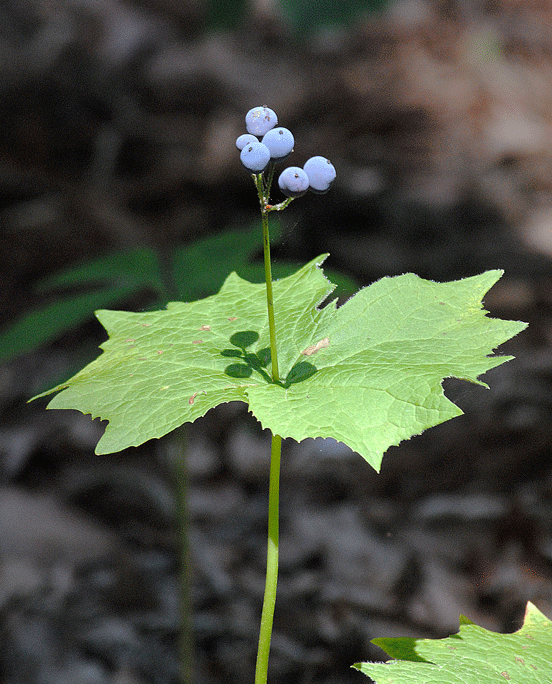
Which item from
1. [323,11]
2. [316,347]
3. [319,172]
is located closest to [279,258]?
[323,11]

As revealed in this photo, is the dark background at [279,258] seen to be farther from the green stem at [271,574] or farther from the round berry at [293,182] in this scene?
the round berry at [293,182]

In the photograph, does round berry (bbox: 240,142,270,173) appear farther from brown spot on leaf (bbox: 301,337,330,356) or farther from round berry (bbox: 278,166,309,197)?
brown spot on leaf (bbox: 301,337,330,356)

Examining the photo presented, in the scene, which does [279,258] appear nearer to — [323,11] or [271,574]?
[323,11]

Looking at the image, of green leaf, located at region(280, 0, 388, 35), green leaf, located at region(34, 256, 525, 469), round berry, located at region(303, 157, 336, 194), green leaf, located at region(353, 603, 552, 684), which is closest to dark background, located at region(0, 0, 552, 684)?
green leaf, located at region(280, 0, 388, 35)

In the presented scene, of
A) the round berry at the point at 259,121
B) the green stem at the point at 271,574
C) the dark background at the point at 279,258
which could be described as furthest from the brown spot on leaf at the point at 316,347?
the dark background at the point at 279,258

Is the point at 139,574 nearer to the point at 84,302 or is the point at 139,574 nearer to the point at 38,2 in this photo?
the point at 84,302

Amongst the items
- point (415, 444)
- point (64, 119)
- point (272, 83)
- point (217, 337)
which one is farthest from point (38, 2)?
point (217, 337)
